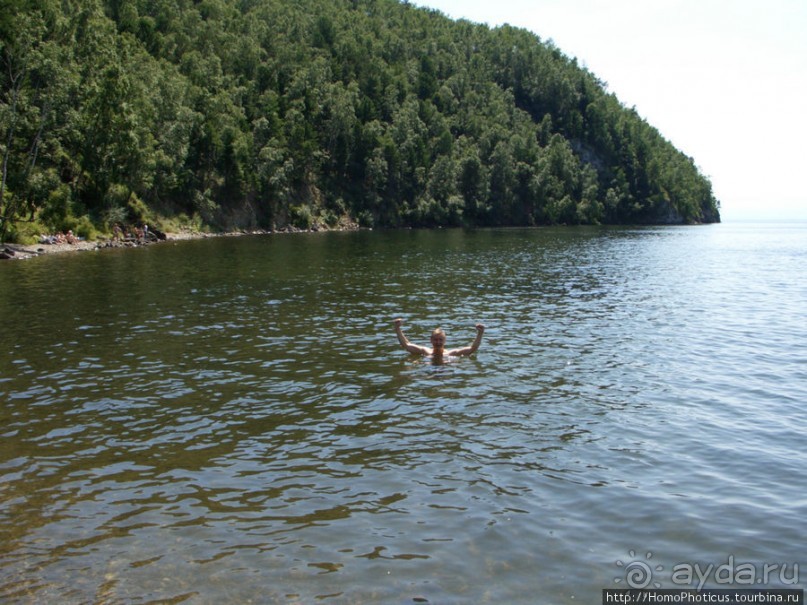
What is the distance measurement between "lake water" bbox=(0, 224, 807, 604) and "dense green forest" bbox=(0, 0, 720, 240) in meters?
42.4

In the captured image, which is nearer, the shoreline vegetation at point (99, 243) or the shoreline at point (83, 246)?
the shoreline at point (83, 246)

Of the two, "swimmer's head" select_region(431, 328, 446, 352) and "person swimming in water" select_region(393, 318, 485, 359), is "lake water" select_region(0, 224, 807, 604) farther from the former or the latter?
"swimmer's head" select_region(431, 328, 446, 352)

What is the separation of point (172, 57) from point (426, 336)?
372 feet

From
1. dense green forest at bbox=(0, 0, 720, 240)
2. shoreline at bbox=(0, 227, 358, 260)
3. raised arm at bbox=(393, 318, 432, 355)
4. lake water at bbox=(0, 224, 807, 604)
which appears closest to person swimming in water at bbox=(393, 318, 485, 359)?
raised arm at bbox=(393, 318, 432, 355)

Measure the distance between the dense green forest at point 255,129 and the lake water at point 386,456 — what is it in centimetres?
4239

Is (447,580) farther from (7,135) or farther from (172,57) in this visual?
(172,57)

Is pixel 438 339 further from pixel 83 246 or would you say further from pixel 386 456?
pixel 83 246

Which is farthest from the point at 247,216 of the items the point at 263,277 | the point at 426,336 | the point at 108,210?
the point at 426,336

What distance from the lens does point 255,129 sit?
114750mm

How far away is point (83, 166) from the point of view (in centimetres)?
7088

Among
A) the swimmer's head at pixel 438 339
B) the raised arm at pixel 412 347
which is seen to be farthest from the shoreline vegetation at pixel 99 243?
the swimmer's head at pixel 438 339

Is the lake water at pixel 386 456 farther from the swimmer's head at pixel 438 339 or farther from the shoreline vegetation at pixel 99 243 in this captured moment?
the shoreline vegetation at pixel 99 243

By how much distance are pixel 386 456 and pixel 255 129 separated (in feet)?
364

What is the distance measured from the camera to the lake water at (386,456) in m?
8.94
